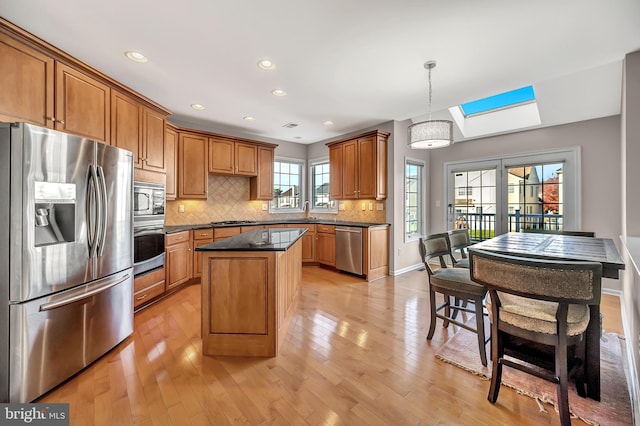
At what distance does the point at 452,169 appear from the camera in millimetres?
5109

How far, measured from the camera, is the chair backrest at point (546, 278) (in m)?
1.27

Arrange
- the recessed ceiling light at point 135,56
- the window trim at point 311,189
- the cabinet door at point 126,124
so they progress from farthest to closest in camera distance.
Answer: the window trim at point 311,189, the cabinet door at point 126,124, the recessed ceiling light at point 135,56

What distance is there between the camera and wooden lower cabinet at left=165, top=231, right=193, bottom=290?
3506mm

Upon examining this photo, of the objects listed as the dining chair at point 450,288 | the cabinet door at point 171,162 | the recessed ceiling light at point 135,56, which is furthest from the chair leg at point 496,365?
the cabinet door at point 171,162

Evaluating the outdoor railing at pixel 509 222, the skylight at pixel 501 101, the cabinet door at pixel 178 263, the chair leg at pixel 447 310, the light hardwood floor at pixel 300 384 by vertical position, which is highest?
the skylight at pixel 501 101

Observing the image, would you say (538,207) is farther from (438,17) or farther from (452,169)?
(438,17)

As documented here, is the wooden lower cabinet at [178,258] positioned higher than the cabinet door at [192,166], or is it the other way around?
the cabinet door at [192,166]

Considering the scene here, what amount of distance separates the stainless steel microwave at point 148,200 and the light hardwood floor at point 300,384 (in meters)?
1.22

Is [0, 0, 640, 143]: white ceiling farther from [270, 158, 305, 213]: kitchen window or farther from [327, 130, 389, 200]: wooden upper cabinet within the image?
[270, 158, 305, 213]: kitchen window

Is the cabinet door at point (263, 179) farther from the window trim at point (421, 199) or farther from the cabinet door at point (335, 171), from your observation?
the window trim at point (421, 199)

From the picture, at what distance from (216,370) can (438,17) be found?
3158 millimetres

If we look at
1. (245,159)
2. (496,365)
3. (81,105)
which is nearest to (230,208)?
Result: (245,159)

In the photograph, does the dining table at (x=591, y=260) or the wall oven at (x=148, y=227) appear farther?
the wall oven at (x=148, y=227)

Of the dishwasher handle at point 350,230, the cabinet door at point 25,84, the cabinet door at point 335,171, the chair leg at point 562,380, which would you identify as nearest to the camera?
the chair leg at point 562,380
